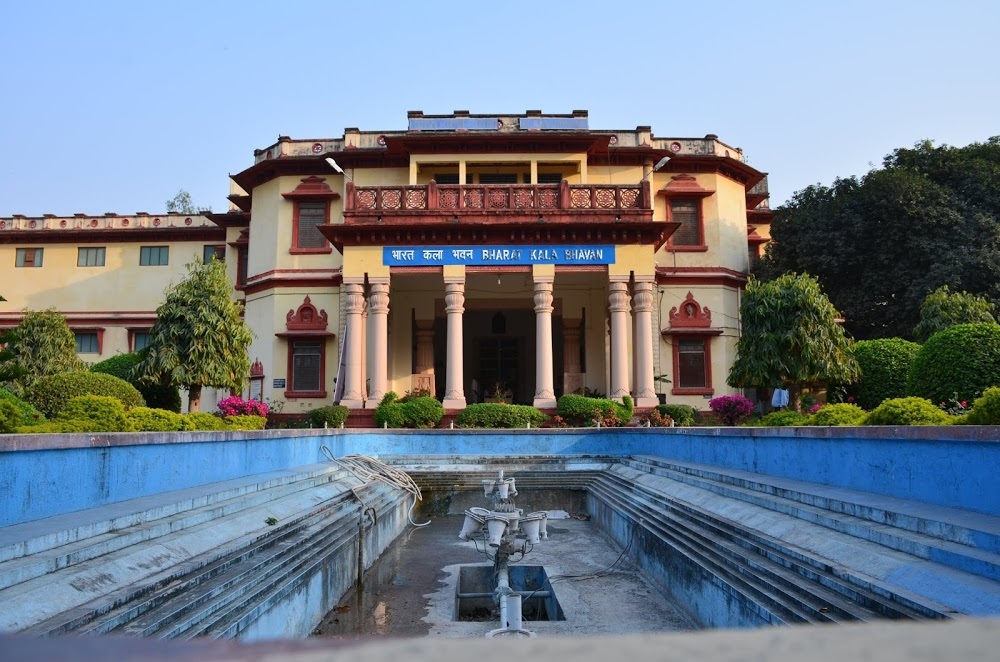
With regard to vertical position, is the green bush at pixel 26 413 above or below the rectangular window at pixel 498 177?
below

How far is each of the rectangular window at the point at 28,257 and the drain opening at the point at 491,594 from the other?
90.1ft

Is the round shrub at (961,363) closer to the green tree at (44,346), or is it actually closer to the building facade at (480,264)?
the building facade at (480,264)

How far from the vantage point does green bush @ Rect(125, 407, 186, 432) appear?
37.5 ft

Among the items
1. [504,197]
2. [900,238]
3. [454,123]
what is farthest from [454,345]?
[900,238]

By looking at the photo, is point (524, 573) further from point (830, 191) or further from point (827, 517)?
point (830, 191)


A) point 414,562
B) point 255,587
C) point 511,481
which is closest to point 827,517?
point 255,587

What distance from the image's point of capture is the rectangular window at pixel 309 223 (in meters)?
25.4

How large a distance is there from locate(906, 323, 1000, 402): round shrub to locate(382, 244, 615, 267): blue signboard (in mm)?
9409

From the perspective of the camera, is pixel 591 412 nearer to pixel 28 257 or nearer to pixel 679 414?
pixel 679 414

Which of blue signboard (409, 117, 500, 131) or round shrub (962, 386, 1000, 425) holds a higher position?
blue signboard (409, 117, 500, 131)

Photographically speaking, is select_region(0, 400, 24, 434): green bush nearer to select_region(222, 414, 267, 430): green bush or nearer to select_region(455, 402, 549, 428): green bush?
select_region(222, 414, 267, 430): green bush

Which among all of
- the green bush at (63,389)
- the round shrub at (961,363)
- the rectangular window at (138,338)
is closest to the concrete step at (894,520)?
the round shrub at (961,363)

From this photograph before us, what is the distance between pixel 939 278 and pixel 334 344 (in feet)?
62.1

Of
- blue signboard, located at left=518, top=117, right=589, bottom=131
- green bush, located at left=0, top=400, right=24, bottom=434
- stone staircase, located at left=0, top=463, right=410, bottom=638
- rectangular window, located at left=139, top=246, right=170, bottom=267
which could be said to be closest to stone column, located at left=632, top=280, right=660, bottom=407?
blue signboard, located at left=518, top=117, right=589, bottom=131
